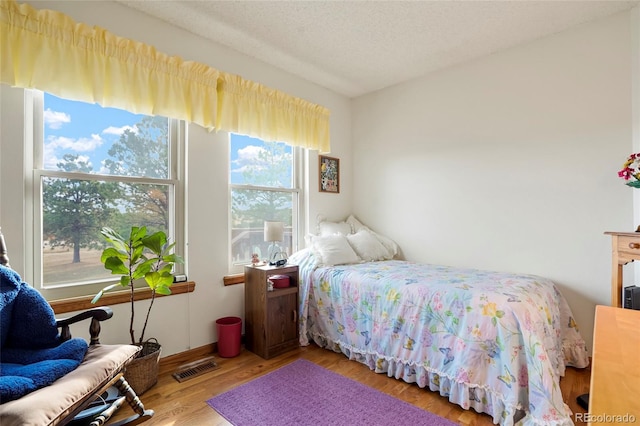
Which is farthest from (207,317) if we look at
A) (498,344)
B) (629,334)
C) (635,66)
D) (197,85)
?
(635,66)

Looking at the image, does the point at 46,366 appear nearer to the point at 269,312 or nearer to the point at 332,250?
the point at 269,312

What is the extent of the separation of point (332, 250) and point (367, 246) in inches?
19.4

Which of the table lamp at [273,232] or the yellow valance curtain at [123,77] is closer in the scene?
the yellow valance curtain at [123,77]

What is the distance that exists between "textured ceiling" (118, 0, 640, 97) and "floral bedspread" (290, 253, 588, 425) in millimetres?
1990

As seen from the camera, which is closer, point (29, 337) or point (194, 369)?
point (29, 337)

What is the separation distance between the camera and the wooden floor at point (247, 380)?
1.83 metres

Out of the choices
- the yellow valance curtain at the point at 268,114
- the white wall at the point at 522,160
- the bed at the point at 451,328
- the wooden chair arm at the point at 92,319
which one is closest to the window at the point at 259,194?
the yellow valance curtain at the point at 268,114

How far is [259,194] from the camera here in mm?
3199

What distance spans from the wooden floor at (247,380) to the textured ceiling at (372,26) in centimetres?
267

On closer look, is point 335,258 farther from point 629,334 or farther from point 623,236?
point 629,334

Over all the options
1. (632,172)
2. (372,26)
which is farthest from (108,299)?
(632,172)

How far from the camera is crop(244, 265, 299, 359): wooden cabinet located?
103 inches

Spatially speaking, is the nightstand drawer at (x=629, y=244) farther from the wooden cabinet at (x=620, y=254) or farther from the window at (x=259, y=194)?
the window at (x=259, y=194)

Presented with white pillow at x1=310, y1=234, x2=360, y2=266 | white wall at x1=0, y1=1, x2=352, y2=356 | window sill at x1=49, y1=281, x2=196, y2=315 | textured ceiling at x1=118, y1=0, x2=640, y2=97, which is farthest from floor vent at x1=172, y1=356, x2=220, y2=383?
textured ceiling at x1=118, y1=0, x2=640, y2=97
